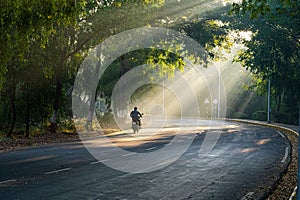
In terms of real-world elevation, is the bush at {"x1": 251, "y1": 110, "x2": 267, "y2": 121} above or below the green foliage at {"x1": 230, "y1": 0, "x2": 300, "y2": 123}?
below

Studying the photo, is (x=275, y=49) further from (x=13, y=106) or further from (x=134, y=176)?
(x=134, y=176)

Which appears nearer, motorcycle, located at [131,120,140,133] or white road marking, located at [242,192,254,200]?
white road marking, located at [242,192,254,200]

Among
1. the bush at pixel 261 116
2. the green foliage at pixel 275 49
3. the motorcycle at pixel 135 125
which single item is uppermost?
the green foliage at pixel 275 49

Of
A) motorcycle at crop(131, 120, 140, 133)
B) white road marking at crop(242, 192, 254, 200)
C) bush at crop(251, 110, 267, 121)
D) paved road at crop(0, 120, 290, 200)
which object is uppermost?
bush at crop(251, 110, 267, 121)

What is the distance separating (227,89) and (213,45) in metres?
49.4

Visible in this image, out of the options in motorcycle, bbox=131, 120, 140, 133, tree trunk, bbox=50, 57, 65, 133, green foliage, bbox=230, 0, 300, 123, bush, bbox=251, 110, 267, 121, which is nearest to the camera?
tree trunk, bbox=50, 57, 65, 133

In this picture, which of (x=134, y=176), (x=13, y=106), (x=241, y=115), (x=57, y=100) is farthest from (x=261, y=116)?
(x=134, y=176)

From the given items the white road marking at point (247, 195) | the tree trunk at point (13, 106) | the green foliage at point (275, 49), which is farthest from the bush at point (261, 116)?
the white road marking at point (247, 195)

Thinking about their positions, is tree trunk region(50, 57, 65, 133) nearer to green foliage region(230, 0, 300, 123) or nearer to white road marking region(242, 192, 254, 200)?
green foliage region(230, 0, 300, 123)

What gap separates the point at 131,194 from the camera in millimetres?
10203

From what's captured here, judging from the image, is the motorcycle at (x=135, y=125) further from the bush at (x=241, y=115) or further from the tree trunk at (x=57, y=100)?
the bush at (x=241, y=115)

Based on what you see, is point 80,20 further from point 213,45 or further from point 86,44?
point 213,45

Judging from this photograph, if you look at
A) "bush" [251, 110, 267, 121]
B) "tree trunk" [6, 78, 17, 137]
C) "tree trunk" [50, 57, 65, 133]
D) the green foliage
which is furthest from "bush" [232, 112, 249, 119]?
"tree trunk" [6, 78, 17, 137]

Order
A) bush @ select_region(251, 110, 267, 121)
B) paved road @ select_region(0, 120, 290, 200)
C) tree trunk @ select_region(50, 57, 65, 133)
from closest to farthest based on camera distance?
paved road @ select_region(0, 120, 290, 200)
tree trunk @ select_region(50, 57, 65, 133)
bush @ select_region(251, 110, 267, 121)
